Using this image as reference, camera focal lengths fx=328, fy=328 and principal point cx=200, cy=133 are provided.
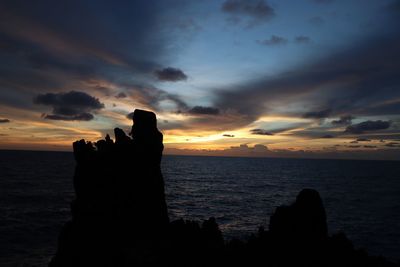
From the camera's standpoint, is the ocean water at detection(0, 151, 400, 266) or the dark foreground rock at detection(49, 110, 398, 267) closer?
the dark foreground rock at detection(49, 110, 398, 267)

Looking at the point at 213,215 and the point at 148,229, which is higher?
the point at 148,229

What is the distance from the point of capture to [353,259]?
3084cm

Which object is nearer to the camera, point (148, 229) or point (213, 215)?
point (148, 229)

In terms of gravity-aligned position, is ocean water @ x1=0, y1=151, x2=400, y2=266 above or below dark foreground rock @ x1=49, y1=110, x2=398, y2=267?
below

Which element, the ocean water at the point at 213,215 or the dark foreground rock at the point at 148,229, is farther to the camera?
the ocean water at the point at 213,215

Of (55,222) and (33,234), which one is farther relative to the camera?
(55,222)

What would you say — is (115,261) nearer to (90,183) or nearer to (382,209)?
(90,183)

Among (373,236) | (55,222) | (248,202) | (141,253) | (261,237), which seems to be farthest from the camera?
(248,202)

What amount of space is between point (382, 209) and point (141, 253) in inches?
3710

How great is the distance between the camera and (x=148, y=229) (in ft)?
112

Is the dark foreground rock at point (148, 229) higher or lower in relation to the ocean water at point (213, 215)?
higher

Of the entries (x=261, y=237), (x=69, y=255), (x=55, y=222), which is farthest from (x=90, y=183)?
(x=55, y=222)

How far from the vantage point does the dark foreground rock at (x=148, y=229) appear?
98.4 ft

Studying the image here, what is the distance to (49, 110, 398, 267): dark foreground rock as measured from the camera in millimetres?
30000
